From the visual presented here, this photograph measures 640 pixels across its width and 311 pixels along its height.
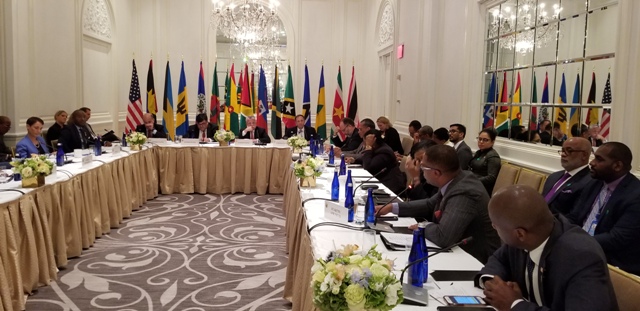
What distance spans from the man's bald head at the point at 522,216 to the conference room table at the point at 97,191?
2.89 metres

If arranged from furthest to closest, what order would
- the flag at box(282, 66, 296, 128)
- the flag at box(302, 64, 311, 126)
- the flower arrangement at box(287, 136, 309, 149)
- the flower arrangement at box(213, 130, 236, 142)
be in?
the flag at box(302, 64, 311, 126) → the flag at box(282, 66, 296, 128) → the flower arrangement at box(213, 130, 236, 142) → the flower arrangement at box(287, 136, 309, 149)

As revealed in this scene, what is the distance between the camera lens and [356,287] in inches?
56.3

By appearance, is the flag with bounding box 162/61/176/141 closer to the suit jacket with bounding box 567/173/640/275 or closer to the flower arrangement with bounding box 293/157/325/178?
the flower arrangement with bounding box 293/157/325/178

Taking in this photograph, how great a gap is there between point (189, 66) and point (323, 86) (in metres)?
2.75

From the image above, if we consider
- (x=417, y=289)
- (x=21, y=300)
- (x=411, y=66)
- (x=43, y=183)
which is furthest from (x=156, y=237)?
(x=411, y=66)

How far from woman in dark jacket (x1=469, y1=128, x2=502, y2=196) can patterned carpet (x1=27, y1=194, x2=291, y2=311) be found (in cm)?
202

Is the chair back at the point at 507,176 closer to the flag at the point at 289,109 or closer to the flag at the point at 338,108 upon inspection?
the flag at the point at 289,109

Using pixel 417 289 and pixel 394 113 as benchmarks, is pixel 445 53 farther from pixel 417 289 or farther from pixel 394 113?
pixel 417 289

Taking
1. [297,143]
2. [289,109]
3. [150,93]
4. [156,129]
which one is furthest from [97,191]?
[289,109]

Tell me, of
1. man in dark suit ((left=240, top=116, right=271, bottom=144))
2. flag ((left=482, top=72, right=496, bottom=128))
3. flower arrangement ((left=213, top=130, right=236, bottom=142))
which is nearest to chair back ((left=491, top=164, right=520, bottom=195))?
flag ((left=482, top=72, right=496, bottom=128))

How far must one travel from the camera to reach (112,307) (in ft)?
11.3

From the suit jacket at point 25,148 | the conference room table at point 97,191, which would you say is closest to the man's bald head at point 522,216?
the conference room table at point 97,191

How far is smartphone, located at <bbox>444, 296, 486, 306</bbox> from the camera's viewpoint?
1.81 meters

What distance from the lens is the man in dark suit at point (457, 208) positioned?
2.55 meters
